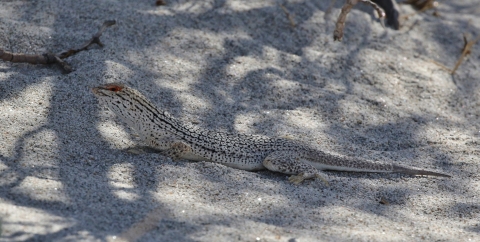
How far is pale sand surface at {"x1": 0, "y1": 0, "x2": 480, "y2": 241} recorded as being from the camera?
4.09 meters

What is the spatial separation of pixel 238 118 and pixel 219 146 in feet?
2.80

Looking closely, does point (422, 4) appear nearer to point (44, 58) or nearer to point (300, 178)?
point (300, 178)

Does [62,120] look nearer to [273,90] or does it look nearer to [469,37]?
[273,90]

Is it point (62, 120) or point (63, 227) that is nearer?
point (63, 227)

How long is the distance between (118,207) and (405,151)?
308cm

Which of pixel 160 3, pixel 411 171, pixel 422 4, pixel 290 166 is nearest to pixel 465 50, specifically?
pixel 422 4

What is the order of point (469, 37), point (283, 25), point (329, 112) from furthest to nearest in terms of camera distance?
point (469, 37) < point (283, 25) < point (329, 112)

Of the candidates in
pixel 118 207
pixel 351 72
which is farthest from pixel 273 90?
pixel 118 207

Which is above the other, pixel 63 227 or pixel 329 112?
pixel 63 227

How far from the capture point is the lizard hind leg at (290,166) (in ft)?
16.7

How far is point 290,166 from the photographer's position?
5113 millimetres

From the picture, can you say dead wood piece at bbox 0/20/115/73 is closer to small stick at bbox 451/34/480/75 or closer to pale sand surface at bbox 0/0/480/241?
pale sand surface at bbox 0/0/480/241

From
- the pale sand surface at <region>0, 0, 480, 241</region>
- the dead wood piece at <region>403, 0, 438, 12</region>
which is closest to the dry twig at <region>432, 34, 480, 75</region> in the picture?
the pale sand surface at <region>0, 0, 480, 241</region>

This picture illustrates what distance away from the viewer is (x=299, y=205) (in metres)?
4.54
